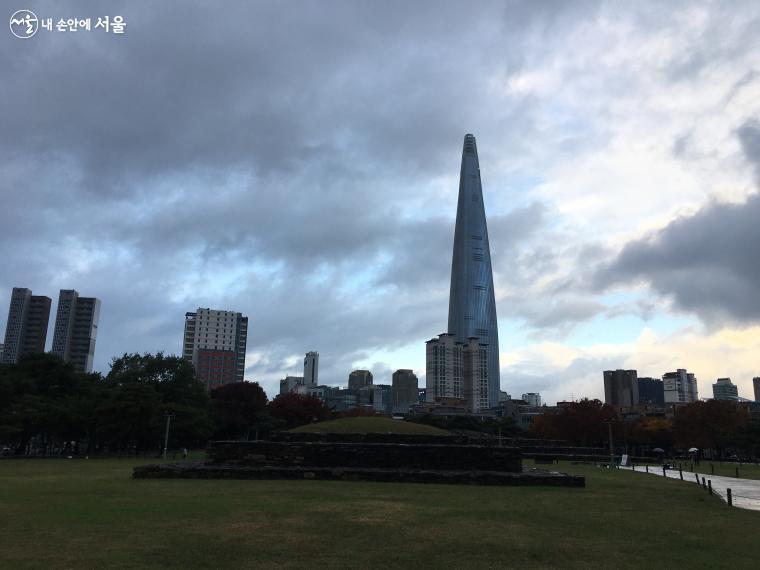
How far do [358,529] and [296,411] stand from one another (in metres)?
Answer: 85.0

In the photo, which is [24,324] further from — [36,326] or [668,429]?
[668,429]

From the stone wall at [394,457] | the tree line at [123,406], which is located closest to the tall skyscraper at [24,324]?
the tree line at [123,406]

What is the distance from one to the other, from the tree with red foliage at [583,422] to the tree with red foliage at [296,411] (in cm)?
3832

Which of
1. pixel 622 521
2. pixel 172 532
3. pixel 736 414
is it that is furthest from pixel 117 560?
pixel 736 414

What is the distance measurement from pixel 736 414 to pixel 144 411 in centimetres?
7239

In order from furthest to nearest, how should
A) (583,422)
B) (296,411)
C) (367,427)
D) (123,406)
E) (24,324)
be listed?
(24,324) < (296,411) < (583,422) < (123,406) < (367,427)

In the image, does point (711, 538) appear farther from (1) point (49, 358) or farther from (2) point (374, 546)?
(1) point (49, 358)

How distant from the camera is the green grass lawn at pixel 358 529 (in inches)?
407

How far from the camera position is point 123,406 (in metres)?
53.8

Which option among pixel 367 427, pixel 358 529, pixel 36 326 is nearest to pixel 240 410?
pixel 367 427

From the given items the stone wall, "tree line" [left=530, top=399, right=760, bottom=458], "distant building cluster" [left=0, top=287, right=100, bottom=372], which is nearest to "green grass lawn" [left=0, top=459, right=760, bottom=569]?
the stone wall

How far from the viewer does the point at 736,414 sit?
2950 inches

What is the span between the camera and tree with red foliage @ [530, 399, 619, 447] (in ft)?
278

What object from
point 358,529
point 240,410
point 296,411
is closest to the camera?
point 358,529
